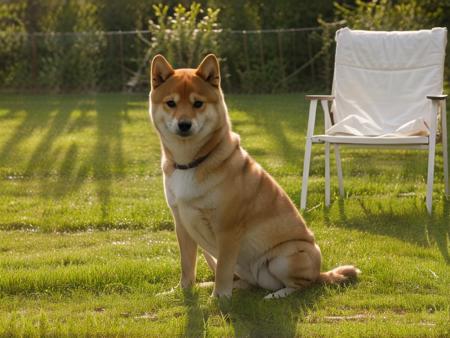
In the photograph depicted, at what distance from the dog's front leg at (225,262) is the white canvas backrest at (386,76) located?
2860 mm

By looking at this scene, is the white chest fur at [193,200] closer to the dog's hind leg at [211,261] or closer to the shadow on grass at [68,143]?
the dog's hind leg at [211,261]

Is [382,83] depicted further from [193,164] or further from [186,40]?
[186,40]

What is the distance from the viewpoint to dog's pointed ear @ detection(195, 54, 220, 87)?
4004 millimetres

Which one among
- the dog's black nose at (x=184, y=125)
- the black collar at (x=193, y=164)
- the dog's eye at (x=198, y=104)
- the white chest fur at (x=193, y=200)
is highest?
the dog's eye at (x=198, y=104)

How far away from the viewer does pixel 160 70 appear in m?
4.04

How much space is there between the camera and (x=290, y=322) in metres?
3.72

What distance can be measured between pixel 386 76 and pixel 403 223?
5.52 feet

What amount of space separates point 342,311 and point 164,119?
1190 millimetres

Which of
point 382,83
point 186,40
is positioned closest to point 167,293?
point 382,83

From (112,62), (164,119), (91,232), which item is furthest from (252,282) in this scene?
(112,62)

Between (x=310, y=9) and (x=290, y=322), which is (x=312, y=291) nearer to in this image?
(x=290, y=322)

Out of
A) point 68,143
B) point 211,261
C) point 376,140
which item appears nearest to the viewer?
point 211,261

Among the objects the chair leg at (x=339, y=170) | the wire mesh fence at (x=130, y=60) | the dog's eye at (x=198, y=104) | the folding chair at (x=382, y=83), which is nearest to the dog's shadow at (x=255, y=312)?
the dog's eye at (x=198, y=104)

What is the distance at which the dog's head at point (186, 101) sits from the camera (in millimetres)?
3918
